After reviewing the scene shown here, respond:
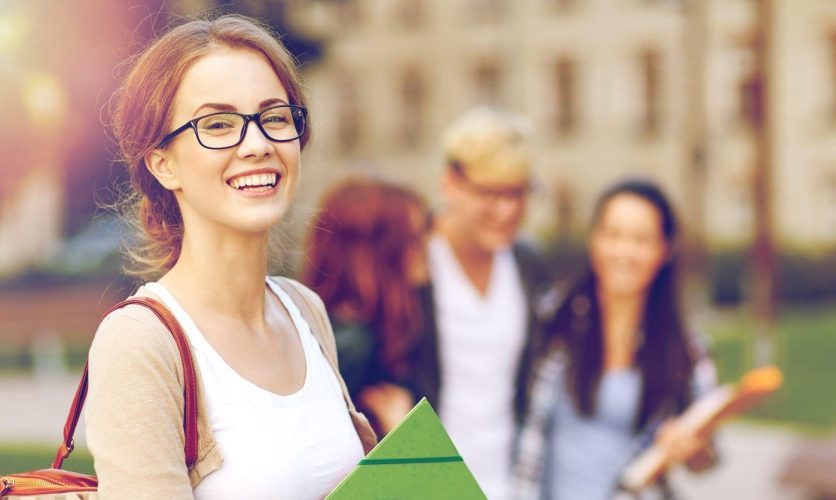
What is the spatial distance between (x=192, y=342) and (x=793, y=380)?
38.0ft

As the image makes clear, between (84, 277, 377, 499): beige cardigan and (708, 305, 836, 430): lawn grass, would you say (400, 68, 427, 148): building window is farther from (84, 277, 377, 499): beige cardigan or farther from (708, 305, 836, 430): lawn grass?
(84, 277, 377, 499): beige cardigan

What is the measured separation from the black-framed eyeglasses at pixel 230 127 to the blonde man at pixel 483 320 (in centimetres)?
211

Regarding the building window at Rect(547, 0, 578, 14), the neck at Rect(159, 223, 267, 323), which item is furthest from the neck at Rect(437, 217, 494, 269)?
the building window at Rect(547, 0, 578, 14)

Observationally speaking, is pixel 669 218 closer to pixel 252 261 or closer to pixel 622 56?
pixel 252 261

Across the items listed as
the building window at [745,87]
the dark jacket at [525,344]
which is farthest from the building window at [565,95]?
the dark jacket at [525,344]

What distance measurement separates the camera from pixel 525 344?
3.70 m

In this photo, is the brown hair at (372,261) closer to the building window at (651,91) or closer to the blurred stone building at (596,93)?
the blurred stone building at (596,93)

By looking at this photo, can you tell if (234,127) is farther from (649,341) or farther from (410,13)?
(410,13)

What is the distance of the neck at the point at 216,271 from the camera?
1.50 m

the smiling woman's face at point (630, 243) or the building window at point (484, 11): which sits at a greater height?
the building window at point (484, 11)

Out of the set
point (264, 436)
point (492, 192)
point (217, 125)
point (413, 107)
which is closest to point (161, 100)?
point (217, 125)

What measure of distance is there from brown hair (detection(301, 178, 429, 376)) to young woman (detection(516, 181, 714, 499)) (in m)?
0.56

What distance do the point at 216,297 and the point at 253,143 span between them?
230mm

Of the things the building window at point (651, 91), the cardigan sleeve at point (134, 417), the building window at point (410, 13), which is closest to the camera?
the cardigan sleeve at point (134, 417)
